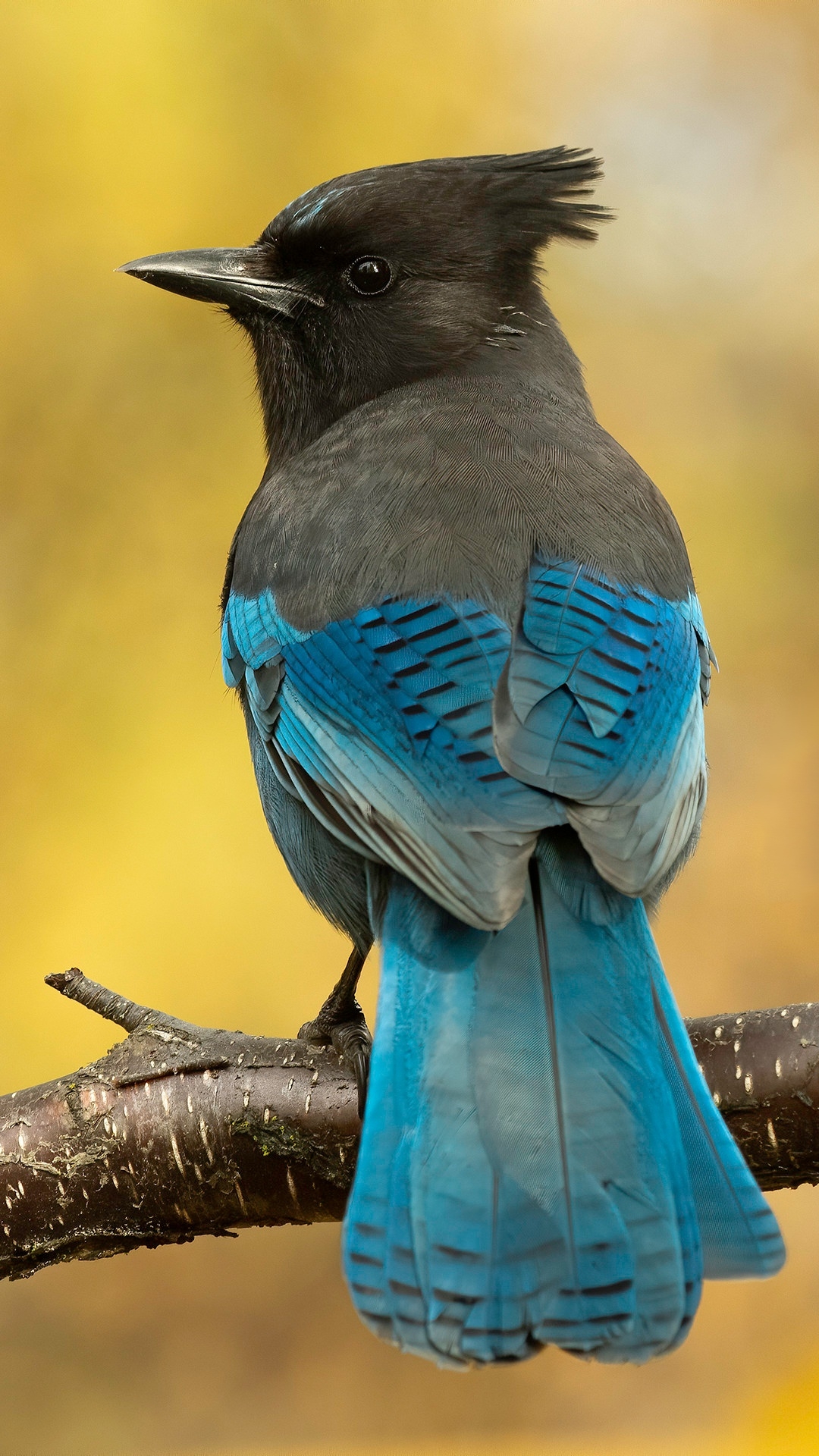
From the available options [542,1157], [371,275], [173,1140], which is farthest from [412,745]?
[371,275]

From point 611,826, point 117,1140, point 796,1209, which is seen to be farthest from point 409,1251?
point 796,1209

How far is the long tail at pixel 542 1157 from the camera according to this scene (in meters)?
1.77

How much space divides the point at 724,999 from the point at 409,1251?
12.4ft

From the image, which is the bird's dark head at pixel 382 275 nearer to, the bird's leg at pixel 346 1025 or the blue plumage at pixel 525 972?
the blue plumage at pixel 525 972

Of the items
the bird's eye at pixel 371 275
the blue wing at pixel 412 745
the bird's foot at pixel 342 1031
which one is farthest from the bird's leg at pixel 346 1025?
the bird's eye at pixel 371 275

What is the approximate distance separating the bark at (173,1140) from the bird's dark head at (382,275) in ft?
4.02

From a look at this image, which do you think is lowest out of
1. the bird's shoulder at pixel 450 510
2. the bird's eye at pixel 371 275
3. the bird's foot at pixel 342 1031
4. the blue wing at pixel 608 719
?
the bird's foot at pixel 342 1031

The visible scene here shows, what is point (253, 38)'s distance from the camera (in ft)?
18.8

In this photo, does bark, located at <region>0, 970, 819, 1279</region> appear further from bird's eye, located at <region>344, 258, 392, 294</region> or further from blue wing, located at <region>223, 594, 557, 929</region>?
bird's eye, located at <region>344, 258, 392, 294</region>

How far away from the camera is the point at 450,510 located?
259 cm

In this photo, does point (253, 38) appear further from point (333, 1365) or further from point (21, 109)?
point (333, 1365)

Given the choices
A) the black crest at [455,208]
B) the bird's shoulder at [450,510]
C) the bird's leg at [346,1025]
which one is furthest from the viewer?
the black crest at [455,208]

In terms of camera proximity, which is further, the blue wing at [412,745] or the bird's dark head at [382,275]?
the bird's dark head at [382,275]

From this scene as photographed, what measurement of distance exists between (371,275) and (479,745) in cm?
138
